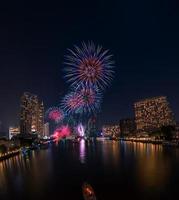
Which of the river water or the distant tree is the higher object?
the distant tree

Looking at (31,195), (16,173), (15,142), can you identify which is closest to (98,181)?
(31,195)

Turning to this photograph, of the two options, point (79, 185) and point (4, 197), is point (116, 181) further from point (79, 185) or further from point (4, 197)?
point (4, 197)

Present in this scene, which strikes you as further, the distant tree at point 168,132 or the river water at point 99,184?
the distant tree at point 168,132

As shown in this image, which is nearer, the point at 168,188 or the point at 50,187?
the point at 168,188

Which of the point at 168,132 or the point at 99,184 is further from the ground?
the point at 168,132

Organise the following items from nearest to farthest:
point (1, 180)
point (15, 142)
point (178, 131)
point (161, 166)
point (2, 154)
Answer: point (1, 180) → point (161, 166) → point (2, 154) → point (15, 142) → point (178, 131)

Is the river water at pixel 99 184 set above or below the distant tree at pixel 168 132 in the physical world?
below

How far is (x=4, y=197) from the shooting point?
42156 mm

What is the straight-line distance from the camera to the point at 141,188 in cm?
4294

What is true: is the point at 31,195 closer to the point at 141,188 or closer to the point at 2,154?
the point at 141,188

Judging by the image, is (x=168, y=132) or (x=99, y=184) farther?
(x=168, y=132)

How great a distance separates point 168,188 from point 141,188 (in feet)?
9.98

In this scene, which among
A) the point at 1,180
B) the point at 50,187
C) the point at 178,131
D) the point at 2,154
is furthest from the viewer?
the point at 178,131

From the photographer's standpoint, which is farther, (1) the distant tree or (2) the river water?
(1) the distant tree
